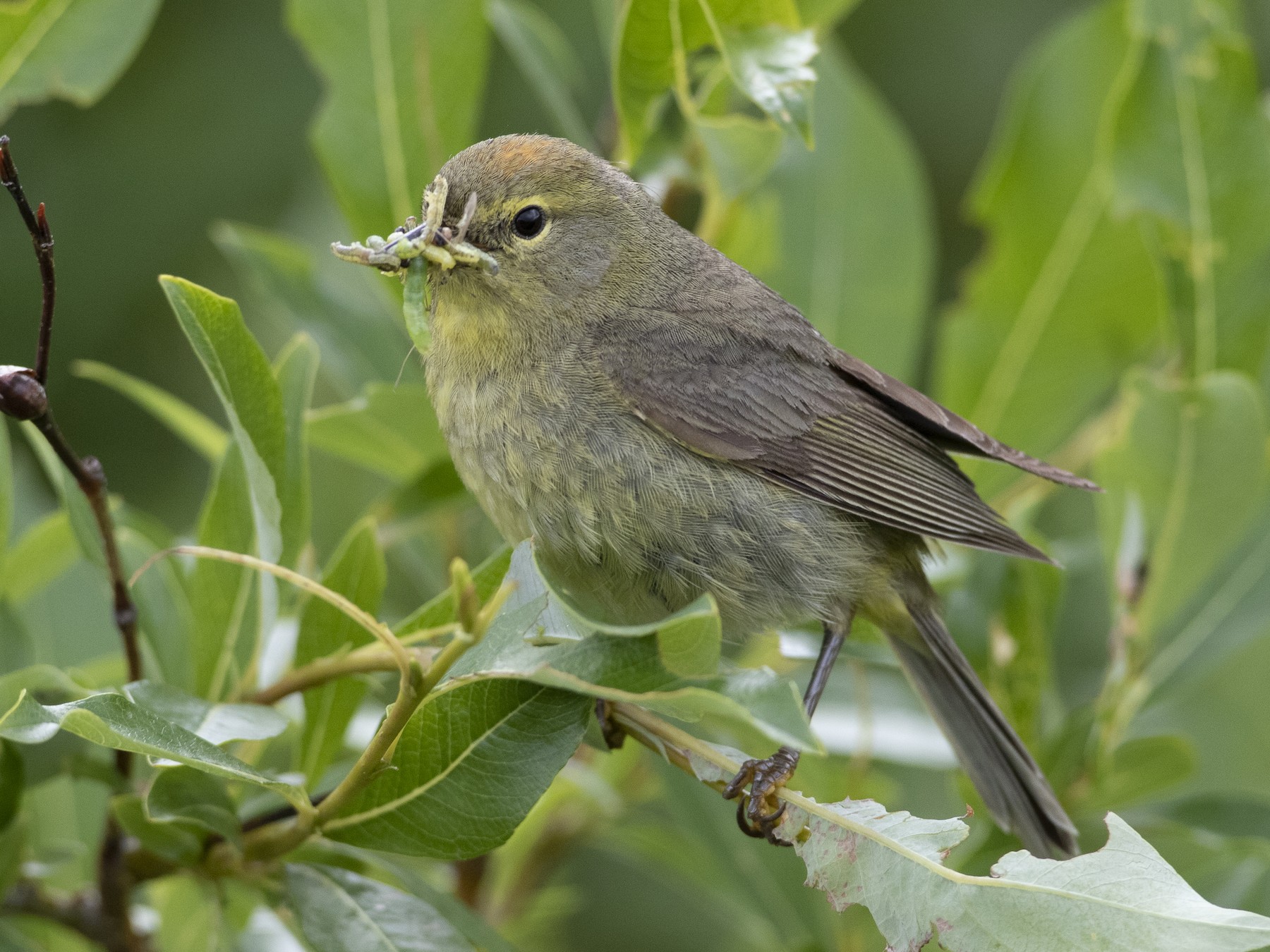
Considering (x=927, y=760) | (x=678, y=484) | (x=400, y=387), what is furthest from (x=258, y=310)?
(x=927, y=760)

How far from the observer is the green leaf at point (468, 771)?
227 cm

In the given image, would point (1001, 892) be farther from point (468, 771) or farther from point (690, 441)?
point (690, 441)

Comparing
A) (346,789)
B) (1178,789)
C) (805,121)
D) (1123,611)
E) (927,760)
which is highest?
(805,121)

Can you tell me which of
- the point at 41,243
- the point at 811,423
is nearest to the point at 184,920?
the point at 41,243

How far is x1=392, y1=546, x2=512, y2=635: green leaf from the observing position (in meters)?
2.65

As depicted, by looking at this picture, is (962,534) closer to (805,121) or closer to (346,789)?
(805,121)

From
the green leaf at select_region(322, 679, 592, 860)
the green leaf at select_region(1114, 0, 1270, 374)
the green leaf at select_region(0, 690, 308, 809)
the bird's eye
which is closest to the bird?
the bird's eye

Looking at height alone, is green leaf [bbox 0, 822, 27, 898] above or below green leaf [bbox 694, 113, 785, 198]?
below

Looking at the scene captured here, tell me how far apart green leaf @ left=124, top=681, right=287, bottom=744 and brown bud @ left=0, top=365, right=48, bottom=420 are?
52cm

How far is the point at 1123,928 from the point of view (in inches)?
83.2

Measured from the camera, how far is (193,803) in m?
2.40

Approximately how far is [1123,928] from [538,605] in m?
1.02

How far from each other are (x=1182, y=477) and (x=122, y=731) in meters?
2.52

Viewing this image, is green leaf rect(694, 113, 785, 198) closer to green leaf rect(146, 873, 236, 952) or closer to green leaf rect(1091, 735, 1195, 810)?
green leaf rect(1091, 735, 1195, 810)
